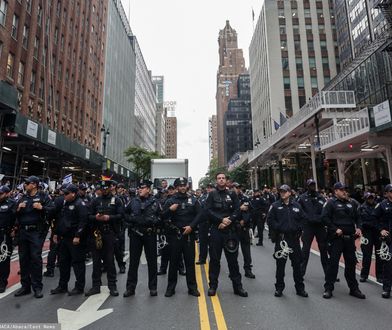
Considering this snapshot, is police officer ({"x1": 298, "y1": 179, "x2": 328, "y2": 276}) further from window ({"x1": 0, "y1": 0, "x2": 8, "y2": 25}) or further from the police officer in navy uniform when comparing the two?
window ({"x1": 0, "y1": 0, "x2": 8, "y2": 25})

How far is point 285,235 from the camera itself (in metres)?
5.80

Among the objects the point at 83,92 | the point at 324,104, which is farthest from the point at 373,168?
the point at 83,92

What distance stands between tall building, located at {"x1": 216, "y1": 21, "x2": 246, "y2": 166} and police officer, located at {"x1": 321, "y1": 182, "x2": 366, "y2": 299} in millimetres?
149983

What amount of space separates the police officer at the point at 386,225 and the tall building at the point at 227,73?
150 meters

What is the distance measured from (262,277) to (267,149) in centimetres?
2715

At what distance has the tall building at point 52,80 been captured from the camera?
64.6 feet

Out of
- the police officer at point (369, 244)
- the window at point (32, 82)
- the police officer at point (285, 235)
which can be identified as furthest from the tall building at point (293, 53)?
the police officer at point (285, 235)

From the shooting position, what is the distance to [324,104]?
20156mm

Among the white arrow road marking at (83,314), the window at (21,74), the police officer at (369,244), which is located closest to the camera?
the white arrow road marking at (83,314)

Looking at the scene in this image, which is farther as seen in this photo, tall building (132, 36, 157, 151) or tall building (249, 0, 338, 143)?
tall building (132, 36, 157, 151)

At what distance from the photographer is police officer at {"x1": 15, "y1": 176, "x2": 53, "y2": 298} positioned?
5.70 m

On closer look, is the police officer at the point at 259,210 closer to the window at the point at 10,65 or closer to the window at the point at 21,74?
the window at the point at 10,65

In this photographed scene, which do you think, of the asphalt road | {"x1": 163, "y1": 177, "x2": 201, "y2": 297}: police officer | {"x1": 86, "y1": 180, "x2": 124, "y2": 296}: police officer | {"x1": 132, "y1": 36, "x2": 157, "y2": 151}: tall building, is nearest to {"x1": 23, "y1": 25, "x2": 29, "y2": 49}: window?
{"x1": 86, "y1": 180, "x2": 124, "y2": 296}: police officer

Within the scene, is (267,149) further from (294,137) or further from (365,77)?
(365,77)
